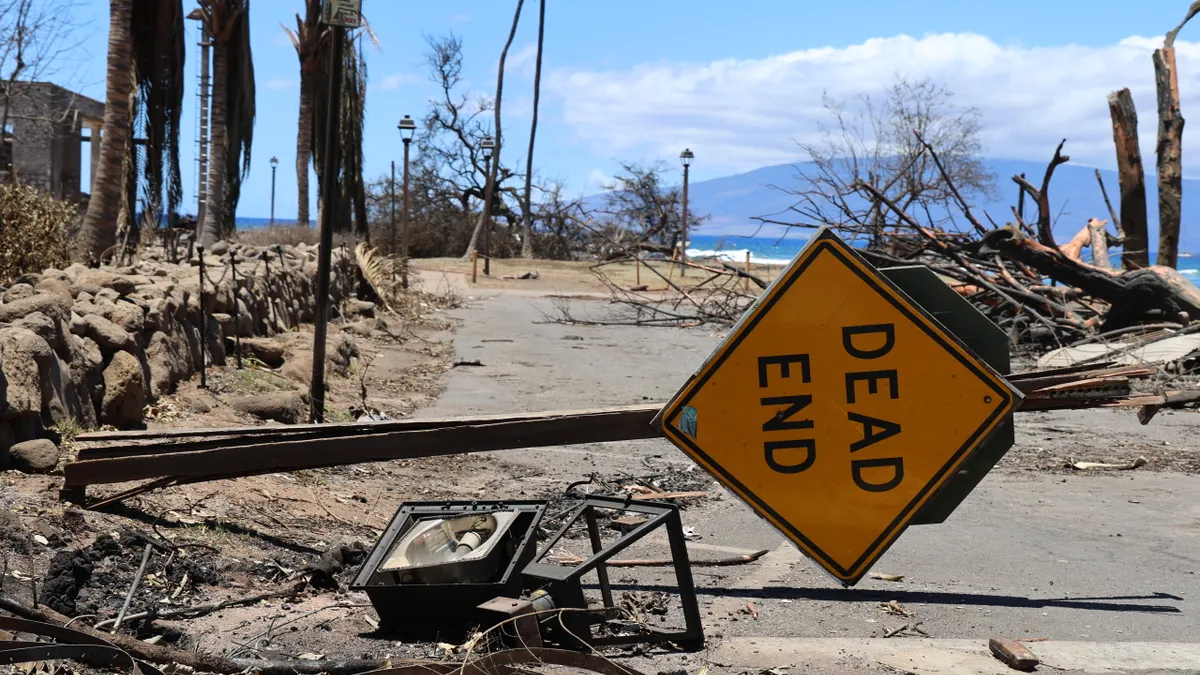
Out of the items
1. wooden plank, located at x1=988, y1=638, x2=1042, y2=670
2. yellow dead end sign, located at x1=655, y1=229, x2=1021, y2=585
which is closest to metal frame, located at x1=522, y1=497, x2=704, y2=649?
yellow dead end sign, located at x1=655, y1=229, x2=1021, y2=585

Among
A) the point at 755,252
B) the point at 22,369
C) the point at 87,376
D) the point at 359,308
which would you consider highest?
the point at 755,252

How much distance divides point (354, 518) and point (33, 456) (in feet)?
5.52

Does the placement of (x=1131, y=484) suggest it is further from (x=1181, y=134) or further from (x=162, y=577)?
(x=1181, y=134)

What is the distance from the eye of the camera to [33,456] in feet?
18.6

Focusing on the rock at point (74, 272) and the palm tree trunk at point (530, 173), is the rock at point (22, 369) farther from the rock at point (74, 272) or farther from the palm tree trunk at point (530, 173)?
the palm tree trunk at point (530, 173)

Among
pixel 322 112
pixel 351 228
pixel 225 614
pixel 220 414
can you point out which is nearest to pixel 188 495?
pixel 225 614

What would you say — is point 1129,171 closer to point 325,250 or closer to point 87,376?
point 325,250

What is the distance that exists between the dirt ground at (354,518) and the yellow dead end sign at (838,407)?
64cm

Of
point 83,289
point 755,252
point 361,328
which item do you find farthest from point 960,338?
point 755,252

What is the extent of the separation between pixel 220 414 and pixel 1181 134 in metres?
15.9

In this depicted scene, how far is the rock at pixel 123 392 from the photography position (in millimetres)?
7016

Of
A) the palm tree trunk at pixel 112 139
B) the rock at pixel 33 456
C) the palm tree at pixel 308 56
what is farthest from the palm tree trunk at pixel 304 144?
the rock at pixel 33 456

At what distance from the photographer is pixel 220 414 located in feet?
27.2

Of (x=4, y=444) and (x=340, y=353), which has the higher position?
(x=4, y=444)
